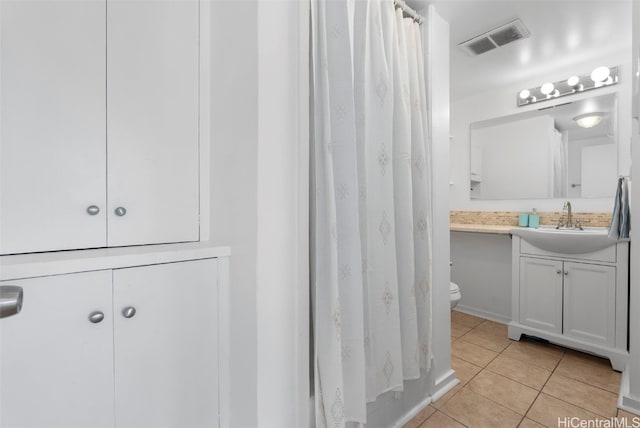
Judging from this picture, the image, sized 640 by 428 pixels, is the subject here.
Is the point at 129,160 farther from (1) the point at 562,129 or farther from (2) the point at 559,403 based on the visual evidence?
(1) the point at 562,129

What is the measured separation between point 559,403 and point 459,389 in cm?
51

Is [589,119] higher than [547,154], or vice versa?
[589,119]

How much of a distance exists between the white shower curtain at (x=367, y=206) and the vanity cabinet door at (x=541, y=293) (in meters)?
1.35

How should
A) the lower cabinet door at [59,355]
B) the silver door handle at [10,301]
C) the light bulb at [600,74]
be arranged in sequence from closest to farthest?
1. the silver door handle at [10,301]
2. the lower cabinet door at [59,355]
3. the light bulb at [600,74]

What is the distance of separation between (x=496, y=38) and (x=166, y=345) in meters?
2.67

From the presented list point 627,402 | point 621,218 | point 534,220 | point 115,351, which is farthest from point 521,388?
point 115,351

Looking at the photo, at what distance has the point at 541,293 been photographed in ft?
7.23

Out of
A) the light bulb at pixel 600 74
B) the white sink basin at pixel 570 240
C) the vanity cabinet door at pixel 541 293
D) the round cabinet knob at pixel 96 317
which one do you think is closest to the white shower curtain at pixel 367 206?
the round cabinet knob at pixel 96 317

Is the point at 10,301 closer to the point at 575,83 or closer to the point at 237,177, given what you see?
the point at 237,177

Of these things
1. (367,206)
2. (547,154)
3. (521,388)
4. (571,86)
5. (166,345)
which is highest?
(571,86)

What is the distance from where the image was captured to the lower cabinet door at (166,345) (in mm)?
788

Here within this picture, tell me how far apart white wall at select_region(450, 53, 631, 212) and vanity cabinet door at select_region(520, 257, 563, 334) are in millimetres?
672

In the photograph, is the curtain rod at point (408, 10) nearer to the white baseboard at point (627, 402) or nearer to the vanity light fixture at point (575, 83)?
the vanity light fixture at point (575, 83)

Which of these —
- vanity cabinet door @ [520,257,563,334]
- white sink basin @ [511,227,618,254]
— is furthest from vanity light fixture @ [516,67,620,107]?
vanity cabinet door @ [520,257,563,334]
